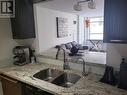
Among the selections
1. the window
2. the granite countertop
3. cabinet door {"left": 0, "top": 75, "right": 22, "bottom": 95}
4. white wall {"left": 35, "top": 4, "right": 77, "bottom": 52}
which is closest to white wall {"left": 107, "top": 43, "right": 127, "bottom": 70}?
the granite countertop

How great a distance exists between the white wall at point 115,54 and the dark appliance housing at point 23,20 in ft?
4.58

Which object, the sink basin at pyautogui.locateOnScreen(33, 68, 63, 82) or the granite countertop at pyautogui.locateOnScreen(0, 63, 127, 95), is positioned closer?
the granite countertop at pyautogui.locateOnScreen(0, 63, 127, 95)

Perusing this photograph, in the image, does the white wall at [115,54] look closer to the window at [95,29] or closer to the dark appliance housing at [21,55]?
the dark appliance housing at [21,55]

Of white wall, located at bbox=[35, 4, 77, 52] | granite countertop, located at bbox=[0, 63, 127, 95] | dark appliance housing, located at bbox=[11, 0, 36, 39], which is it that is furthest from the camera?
white wall, located at bbox=[35, 4, 77, 52]

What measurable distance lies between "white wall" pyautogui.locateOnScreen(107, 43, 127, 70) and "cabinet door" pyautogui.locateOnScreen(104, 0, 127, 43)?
1.16 feet

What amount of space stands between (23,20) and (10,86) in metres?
1.09

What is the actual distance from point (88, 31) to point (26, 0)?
420 cm

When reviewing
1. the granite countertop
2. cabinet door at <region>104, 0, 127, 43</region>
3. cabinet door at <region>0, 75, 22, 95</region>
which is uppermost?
cabinet door at <region>104, 0, 127, 43</region>

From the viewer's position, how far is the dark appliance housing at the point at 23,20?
211 centimetres

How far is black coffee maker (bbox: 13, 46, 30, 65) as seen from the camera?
2307mm

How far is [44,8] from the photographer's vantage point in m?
2.65

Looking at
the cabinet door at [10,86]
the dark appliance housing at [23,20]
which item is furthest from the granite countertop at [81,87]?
the dark appliance housing at [23,20]

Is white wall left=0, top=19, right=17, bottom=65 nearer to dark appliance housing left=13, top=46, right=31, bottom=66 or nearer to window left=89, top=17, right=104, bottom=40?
dark appliance housing left=13, top=46, right=31, bottom=66

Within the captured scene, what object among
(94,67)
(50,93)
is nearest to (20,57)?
(50,93)
